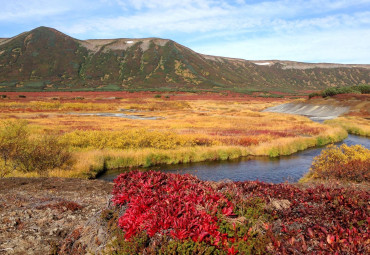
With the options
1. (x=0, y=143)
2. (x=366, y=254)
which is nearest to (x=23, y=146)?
(x=0, y=143)

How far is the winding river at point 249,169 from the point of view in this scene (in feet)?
68.0

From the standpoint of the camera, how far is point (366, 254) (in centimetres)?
444

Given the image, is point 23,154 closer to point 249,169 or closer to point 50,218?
point 50,218

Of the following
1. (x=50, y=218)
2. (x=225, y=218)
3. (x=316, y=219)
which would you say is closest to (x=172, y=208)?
(x=225, y=218)

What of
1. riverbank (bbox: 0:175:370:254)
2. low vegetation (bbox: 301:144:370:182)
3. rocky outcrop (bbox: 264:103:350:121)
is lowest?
rocky outcrop (bbox: 264:103:350:121)

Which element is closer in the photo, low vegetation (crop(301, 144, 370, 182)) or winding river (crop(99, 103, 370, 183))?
low vegetation (crop(301, 144, 370, 182))

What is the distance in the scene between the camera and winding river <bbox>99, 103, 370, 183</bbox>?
20.7 metres

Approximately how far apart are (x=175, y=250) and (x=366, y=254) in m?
3.28

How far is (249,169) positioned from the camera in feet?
75.3

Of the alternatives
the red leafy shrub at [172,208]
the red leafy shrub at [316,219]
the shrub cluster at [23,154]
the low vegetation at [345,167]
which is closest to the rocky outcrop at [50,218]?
the red leafy shrub at [172,208]

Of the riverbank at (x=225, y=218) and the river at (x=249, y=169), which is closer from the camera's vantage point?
the riverbank at (x=225, y=218)

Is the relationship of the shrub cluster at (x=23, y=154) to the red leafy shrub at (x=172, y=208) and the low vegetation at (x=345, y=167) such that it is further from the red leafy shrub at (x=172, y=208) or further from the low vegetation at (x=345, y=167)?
the low vegetation at (x=345, y=167)

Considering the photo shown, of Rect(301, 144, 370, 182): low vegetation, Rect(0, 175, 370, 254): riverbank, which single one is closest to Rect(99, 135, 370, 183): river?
Rect(301, 144, 370, 182): low vegetation

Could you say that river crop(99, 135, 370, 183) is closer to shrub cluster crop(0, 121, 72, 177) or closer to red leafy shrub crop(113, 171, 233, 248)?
shrub cluster crop(0, 121, 72, 177)
